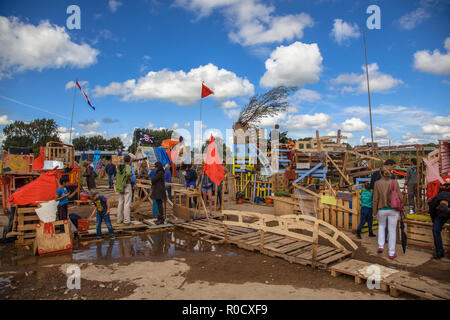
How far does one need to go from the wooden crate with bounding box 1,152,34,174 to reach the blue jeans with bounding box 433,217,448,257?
41.3ft

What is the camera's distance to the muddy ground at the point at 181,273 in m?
4.22

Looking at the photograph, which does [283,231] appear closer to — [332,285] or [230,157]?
[332,285]

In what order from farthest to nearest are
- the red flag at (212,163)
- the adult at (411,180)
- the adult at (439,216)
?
the adult at (411,180), the red flag at (212,163), the adult at (439,216)

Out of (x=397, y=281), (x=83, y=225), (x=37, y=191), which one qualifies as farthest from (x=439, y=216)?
(x=37, y=191)

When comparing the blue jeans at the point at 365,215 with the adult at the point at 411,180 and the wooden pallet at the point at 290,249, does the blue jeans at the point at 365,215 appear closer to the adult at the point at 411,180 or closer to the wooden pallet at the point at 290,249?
the wooden pallet at the point at 290,249

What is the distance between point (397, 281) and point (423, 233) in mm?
3002

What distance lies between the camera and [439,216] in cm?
575

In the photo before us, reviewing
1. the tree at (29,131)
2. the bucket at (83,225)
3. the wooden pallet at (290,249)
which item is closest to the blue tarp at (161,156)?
the bucket at (83,225)

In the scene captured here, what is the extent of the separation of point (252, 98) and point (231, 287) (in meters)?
13.4

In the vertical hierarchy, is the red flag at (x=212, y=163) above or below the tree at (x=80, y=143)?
below

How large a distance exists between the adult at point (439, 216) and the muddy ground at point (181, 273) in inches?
10.3

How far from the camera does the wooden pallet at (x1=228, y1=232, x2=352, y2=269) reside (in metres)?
5.48

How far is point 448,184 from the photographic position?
257 inches
